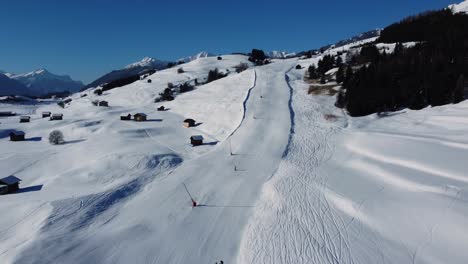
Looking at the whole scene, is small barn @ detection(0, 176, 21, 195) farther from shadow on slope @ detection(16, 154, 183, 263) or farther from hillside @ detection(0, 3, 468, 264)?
shadow on slope @ detection(16, 154, 183, 263)

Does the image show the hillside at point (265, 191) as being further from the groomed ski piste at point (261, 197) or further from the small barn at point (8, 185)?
the small barn at point (8, 185)

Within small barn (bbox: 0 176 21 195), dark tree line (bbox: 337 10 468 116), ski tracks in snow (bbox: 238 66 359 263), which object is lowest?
ski tracks in snow (bbox: 238 66 359 263)

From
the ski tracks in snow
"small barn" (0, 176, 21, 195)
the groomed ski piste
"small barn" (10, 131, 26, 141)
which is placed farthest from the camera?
"small barn" (10, 131, 26, 141)

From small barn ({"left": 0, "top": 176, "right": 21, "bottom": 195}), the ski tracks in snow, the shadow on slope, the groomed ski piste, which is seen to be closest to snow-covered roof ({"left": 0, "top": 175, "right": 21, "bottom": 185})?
small barn ({"left": 0, "top": 176, "right": 21, "bottom": 195})

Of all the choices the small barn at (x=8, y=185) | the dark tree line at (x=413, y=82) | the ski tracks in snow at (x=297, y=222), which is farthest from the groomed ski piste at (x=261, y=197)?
the dark tree line at (x=413, y=82)

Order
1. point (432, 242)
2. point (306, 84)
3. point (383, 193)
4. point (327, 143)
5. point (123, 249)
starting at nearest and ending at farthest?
point (432, 242), point (123, 249), point (383, 193), point (327, 143), point (306, 84)

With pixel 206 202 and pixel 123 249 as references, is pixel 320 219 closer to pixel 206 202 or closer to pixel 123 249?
pixel 206 202

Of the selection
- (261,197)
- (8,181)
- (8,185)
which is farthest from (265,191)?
(8,181)

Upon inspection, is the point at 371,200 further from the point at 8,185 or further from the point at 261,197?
the point at 8,185

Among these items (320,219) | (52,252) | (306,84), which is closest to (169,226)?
(52,252)
